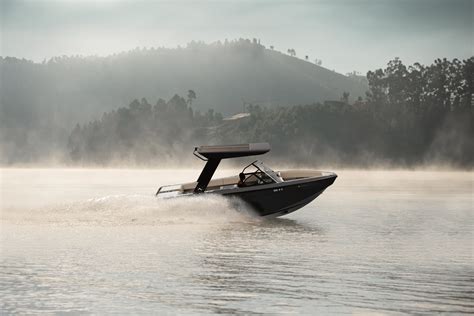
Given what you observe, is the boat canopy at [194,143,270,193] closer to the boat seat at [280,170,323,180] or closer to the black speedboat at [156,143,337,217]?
A: the black speedboat at [156,143,337,217]

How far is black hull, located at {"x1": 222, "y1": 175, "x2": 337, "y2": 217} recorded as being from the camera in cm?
2720

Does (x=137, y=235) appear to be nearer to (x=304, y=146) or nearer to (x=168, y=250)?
(x=168, y=250)

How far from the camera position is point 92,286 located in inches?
579

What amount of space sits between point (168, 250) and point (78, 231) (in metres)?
5.73

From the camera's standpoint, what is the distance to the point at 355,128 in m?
166

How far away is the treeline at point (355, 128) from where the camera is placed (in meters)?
150

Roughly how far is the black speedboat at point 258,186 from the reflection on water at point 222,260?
63cm

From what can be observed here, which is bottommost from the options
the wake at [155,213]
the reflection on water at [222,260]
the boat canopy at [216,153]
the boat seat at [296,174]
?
the reflection on water at [222,260]

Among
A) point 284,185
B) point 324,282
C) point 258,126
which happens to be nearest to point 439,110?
point 258,126

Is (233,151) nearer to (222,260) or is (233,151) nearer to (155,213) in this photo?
(155,213)

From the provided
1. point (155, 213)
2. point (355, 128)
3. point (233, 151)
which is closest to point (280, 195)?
point (233, 151)

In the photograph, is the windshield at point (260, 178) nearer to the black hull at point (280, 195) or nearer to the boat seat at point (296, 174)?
the black hull at point (280, 195)

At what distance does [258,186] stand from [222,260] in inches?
356

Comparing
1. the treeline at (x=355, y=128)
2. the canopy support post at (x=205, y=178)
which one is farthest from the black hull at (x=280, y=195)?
the treeline at (x=355, y=128)
